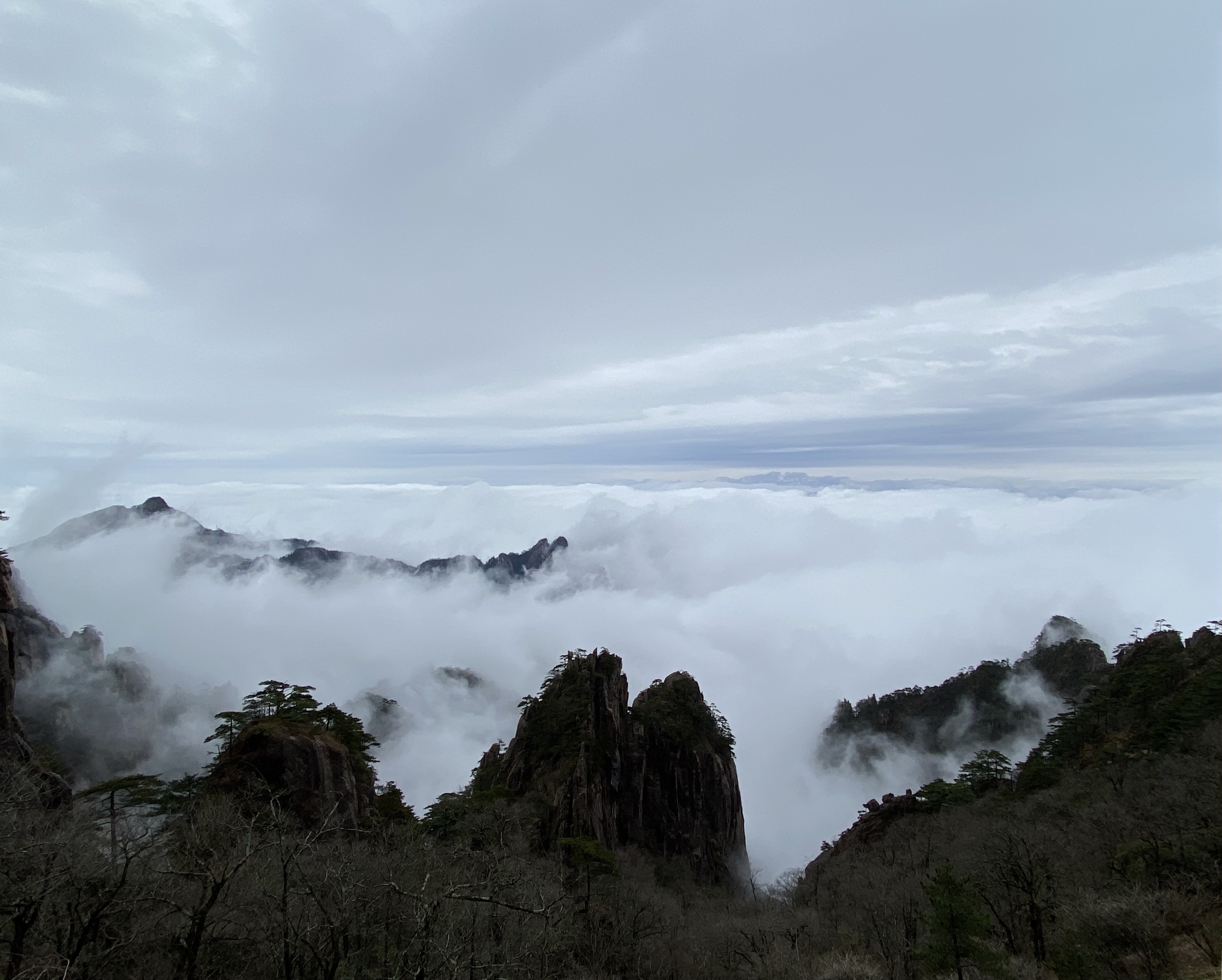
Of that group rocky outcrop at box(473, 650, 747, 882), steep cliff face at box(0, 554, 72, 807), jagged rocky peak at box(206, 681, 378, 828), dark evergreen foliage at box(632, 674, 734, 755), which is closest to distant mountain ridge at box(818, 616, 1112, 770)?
dark evergreen foliage at box(632, 674, 734, 755)

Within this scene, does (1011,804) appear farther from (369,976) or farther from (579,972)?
(369,976)

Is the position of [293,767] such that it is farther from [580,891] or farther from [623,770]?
[623,770]

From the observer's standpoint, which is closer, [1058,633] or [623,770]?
[623,770]

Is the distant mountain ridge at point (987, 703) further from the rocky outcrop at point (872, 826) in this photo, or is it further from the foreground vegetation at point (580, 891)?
the foreground vegetation at point (580, 891)

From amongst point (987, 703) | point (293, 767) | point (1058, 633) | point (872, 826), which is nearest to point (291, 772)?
point (293, 767)

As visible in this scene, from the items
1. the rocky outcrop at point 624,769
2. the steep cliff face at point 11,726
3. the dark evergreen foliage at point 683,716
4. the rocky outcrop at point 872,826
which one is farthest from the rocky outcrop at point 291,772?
the rocky outcrop at point 872,826

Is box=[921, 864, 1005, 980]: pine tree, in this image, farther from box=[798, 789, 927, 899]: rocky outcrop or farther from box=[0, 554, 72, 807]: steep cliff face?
box=[798, 789, 927, 899]: rocky outcrop
